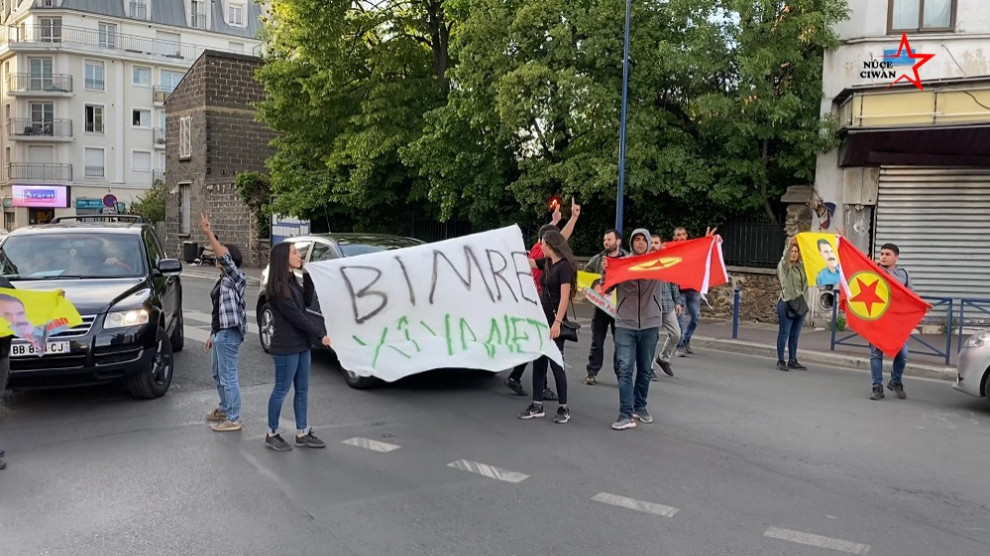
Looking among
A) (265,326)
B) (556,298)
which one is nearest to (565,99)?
(265,326)

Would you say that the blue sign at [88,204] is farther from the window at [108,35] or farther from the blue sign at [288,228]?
the blue sign at [288,228]

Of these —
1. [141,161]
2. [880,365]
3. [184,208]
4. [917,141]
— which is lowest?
[880,365]

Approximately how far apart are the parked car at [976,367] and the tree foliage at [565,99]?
7.71 m

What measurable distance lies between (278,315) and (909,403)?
6.82 m

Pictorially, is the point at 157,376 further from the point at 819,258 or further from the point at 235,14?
the point at 235,14

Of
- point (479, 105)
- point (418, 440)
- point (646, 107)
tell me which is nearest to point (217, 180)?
point (479, 105)

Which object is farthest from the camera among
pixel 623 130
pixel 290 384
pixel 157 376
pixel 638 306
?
pixel 623 130

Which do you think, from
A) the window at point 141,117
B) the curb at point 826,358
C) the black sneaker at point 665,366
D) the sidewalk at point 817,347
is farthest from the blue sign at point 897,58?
the window at point 141,117

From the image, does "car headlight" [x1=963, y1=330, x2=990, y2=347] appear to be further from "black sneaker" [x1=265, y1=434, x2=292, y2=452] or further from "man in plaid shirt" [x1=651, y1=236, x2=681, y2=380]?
"black sneaker" [x1=265, y1=434, x2=292, y2=452]

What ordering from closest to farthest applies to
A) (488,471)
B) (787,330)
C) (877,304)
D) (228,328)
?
1. (488,471)
2. (228,328)
3. (877,304)
4. (787,330)

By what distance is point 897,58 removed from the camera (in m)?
14.9

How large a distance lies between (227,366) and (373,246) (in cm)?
330

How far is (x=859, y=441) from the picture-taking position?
7.06 metres

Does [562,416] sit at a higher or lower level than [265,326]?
lower
